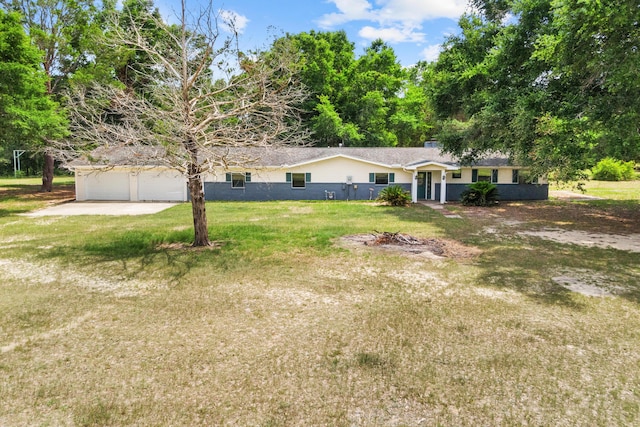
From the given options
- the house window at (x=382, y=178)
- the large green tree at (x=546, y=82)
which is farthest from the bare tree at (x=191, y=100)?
the house window at (x=382, y=178)

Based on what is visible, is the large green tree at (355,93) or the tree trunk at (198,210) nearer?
the tree trunk at (198,210)

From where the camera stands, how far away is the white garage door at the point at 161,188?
22672mm

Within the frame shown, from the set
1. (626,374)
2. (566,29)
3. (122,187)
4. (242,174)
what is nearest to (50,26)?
(122,187)

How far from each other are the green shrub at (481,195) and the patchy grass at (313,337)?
10422mm

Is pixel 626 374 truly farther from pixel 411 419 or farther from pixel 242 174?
pixel 242 174

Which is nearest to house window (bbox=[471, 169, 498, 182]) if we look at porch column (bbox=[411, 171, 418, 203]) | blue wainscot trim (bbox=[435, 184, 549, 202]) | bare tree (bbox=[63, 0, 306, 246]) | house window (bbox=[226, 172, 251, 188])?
blue wainscot trim (bbox=[435, 184, 549, 202])

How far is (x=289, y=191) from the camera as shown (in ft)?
75.5

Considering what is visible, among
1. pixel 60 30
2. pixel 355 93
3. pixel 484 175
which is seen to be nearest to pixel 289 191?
pixel 484 175

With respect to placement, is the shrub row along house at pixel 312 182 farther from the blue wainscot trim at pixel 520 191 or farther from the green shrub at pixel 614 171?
the green shrub at pixel 614 171

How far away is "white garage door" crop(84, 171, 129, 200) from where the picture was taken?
22484 millimetres

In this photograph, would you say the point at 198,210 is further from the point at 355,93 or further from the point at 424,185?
the point at 355,93

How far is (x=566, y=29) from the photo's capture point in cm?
974

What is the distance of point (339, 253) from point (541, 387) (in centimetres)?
590

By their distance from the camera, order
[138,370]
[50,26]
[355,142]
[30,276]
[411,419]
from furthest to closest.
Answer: [355,142], [50,26], [30,276], [138,370], [411,419]
